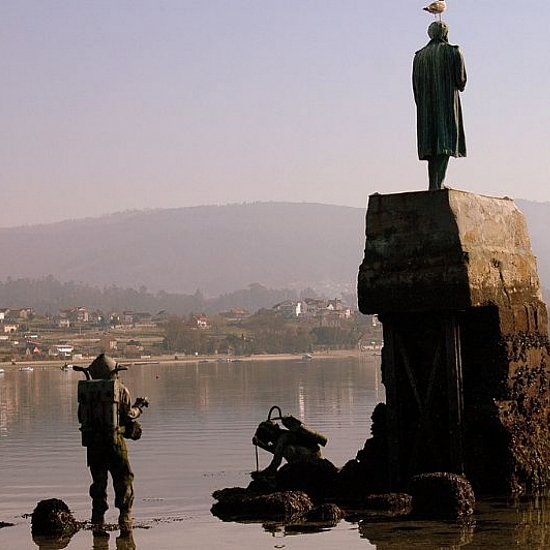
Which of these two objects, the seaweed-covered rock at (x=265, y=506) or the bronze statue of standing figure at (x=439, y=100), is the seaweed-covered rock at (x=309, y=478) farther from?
the bronze statue of standing figure at (x=439, y=100)

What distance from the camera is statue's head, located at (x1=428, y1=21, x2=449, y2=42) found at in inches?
850

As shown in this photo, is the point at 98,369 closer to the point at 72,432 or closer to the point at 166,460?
the point at 166,460

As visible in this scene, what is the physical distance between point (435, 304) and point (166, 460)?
1209 centimetres

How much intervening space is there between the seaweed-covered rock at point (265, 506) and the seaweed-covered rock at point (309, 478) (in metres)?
1.23

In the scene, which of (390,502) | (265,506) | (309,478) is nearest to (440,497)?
(390,502)

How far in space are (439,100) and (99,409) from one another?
281 inches

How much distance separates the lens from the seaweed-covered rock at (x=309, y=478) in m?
21.3

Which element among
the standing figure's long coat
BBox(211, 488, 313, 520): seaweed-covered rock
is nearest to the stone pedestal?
the standing figure's long coat

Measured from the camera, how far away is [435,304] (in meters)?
20.3

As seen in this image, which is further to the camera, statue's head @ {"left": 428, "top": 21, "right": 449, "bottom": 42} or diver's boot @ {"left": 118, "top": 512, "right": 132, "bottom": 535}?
statue's head @ {"left": 428, "top": 21, "right": 449, "bottom": 42}

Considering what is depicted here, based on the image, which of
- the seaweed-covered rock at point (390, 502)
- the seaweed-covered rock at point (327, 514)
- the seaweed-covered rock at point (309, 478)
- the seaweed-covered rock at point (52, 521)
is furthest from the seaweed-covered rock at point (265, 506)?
the seaweed-covered rock at point (52, 521)

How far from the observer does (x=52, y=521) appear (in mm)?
18312

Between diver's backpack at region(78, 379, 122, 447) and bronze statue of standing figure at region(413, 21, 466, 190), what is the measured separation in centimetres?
621

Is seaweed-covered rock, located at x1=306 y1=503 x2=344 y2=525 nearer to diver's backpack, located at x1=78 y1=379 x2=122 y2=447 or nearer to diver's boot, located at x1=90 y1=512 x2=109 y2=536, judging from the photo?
diver's boot, located at x1=90 y1=512 x2=109 y2=536
